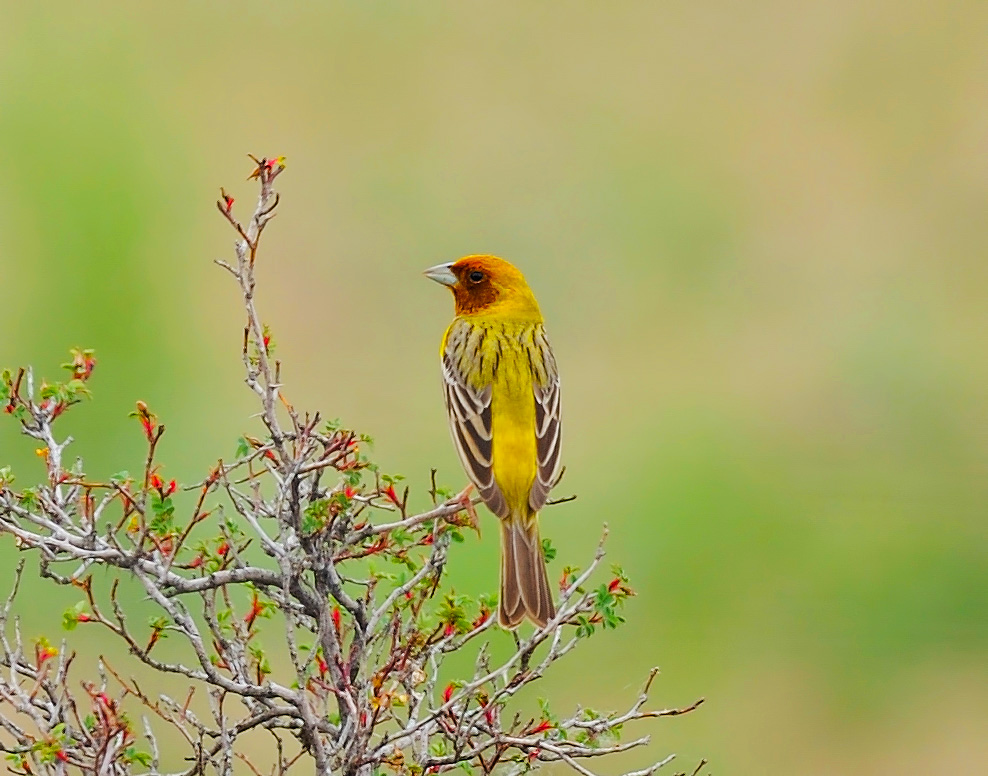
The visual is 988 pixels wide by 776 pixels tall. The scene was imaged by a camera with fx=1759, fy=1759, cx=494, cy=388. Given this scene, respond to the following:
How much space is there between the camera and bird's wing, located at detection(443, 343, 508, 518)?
578cm

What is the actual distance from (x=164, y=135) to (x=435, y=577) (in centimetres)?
1377

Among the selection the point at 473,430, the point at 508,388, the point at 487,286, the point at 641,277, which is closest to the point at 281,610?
the point at 473,430

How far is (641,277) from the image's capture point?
16.4 metres

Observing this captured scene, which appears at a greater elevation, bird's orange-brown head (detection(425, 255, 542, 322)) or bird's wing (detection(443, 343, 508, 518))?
bird's orange-brown head (detection(425, 255, 542, 322))

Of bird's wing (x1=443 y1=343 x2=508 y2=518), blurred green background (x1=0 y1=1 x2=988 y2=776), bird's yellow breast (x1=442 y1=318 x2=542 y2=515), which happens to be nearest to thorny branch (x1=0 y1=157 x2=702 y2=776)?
bird's wing (x1=443 y1=343 x2=508 y2=518)

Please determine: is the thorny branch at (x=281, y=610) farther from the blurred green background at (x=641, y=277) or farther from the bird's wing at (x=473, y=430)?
the blurred green background at (x=641, y=277)

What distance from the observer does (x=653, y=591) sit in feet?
38.0

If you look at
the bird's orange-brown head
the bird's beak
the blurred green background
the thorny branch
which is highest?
the blurred green background

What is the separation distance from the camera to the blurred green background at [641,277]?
1152cm

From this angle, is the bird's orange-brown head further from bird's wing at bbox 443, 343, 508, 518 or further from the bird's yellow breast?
bird's wing at bbox 443, 343, 508, 518

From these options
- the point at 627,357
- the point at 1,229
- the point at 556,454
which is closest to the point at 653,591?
the point at 627,357

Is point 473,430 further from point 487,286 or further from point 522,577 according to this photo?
point 487,286

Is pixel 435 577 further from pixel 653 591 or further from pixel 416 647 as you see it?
pixel 653 591

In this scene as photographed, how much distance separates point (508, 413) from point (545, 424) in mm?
136
